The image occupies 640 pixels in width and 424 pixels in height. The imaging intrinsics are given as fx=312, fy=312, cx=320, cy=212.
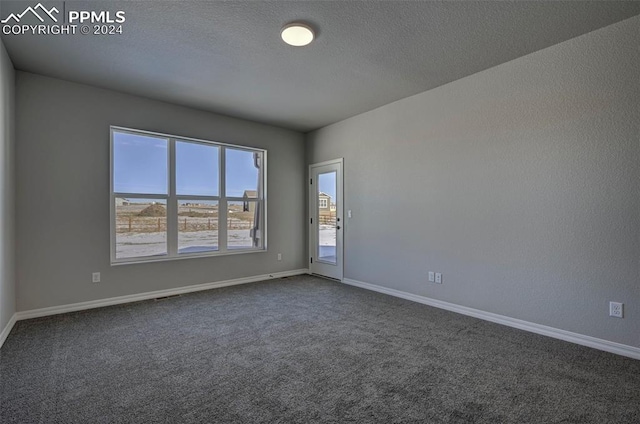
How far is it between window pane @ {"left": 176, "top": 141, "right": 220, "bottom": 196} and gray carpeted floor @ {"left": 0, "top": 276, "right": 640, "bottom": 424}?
191cm

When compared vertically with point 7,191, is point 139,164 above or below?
above

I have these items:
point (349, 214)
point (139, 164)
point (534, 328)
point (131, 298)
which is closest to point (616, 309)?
point (534, 328)

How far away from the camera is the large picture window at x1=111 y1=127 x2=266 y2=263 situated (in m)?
4.11

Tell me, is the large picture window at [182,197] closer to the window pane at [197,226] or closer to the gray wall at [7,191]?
the window pane at [197,226]

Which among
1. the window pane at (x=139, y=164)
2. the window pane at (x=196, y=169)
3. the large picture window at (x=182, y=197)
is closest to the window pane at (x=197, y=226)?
the large picture window at (x=182, y=197)

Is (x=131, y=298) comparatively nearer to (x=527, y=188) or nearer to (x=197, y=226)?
(x=197, y=226)

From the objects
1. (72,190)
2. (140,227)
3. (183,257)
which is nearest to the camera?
(72,190)

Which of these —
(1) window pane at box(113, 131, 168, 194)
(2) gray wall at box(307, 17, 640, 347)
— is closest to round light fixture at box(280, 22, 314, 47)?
(2) gray wall at box(307, 17, 640, 347)

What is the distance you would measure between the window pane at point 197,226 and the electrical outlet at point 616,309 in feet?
15.4

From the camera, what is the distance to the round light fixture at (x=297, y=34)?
2.58 metres

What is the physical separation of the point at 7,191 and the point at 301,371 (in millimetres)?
3317

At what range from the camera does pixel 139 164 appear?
4246mm

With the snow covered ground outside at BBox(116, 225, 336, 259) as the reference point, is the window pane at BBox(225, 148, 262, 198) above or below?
above

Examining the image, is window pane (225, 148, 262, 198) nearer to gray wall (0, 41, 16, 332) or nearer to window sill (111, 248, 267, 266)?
window sill (111, 248, 267, 266)
